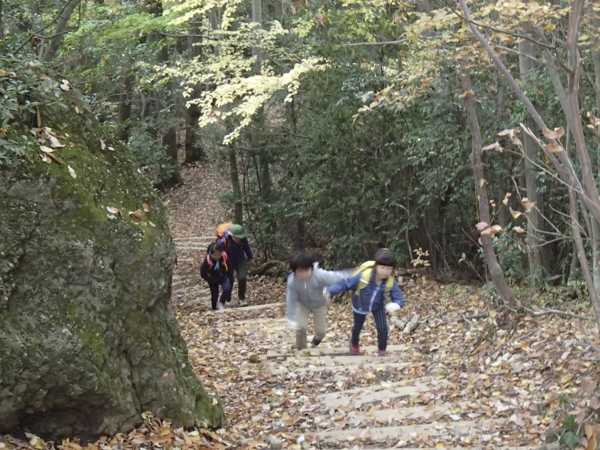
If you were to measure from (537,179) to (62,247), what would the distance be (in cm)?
796

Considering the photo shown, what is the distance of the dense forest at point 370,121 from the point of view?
9367 mm

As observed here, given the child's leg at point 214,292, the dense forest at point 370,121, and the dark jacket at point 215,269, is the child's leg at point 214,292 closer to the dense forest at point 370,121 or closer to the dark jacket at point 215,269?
the dark jacket at point 215,269

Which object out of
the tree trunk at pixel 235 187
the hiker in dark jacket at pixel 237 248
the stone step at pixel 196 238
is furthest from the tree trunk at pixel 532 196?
the stone step at pixel 196 238

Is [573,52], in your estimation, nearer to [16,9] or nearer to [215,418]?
[215,418]

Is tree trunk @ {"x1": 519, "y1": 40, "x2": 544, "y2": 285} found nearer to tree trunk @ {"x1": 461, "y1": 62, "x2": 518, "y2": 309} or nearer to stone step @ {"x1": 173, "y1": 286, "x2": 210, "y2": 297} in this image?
tree trunk @ {"x1": 461, "y1": 62, "x2": 518, "y2": 309}

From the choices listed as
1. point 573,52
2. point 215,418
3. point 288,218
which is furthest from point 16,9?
point 573,52

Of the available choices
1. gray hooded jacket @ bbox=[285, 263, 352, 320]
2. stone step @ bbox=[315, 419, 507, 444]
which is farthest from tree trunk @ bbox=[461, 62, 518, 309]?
stone step @ bbox=[315, 419, 507, 444]

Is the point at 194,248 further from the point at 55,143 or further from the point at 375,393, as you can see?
the point at 55,143

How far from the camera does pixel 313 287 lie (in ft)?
25.7

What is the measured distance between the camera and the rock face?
4648mm

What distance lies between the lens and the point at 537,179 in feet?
34.6

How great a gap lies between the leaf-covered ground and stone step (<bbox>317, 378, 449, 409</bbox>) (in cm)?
2

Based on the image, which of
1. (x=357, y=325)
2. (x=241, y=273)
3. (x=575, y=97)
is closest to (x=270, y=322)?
(x=241, y=273)

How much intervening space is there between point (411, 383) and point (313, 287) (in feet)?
5.40
